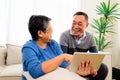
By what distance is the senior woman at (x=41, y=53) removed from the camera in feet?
5.04

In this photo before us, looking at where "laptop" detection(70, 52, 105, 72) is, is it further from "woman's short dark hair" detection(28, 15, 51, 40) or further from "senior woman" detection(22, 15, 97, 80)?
"woman's short dark hair" detection(28, 15, 51, 40)

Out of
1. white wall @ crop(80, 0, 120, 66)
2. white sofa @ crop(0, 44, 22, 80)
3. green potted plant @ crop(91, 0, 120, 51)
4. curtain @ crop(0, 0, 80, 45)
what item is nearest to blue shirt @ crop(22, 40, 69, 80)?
white sofa @ crop(0, 44, 22, 80)

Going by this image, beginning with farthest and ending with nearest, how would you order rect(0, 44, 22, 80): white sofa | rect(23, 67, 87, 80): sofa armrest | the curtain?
1. the curtain
2. rect(0, 44, 22, 80): white sofa
3. rect(23, 67, 87, 80): sofa armrest

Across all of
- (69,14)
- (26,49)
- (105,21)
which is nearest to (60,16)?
(69,14)

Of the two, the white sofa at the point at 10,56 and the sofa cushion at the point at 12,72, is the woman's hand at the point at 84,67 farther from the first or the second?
the white sofa at the point at 10,56

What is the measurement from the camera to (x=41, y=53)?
173 cm

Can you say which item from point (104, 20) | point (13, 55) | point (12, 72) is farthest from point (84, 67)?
point (104, 20)

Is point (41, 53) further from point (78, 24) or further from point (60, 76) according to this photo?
point (78, 24)

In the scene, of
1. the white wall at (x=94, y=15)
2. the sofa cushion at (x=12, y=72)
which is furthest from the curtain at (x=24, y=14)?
the sofa cushion at (x=12, y=72)

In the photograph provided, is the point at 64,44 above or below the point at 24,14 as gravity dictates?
below

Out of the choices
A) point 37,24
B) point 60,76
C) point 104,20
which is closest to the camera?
point 60,76

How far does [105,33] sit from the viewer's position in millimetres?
4008

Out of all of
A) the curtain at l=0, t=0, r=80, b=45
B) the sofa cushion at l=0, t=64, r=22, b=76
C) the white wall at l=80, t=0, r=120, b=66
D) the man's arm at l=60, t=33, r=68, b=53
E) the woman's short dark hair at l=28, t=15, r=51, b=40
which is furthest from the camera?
the white wall at l=80, t=0, r=120, b=66

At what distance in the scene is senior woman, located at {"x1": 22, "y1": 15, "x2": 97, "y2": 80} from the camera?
1.54 metres
